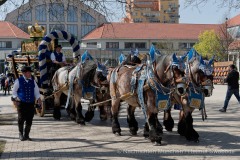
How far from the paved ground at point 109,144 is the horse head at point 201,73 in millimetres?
1235

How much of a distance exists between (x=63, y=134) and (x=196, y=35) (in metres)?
59.2

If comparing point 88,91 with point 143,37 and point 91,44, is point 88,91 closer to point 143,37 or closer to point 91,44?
point 143,37

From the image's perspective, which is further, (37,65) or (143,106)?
(37,65)

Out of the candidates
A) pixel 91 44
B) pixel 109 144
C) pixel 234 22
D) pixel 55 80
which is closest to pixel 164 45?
pixel 91 44

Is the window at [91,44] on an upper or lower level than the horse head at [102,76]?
upper

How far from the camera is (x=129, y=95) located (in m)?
9.35

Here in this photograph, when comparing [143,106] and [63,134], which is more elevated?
[143,106]

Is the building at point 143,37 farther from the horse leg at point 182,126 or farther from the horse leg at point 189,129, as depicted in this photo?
the horse leg at point 189,129

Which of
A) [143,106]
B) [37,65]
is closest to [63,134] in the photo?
[143,106]

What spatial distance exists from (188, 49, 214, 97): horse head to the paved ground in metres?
1.24

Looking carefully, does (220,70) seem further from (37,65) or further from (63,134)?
(63,134)

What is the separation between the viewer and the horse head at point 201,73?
841cm

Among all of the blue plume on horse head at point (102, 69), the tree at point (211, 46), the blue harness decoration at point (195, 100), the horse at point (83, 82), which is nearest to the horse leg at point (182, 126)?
the blue harness decoration at point (195, 100)

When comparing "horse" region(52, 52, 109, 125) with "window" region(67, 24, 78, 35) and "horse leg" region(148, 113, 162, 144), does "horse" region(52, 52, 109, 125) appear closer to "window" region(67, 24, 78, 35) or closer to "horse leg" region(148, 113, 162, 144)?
"horse leg" region(148, 113, 162, 144)
